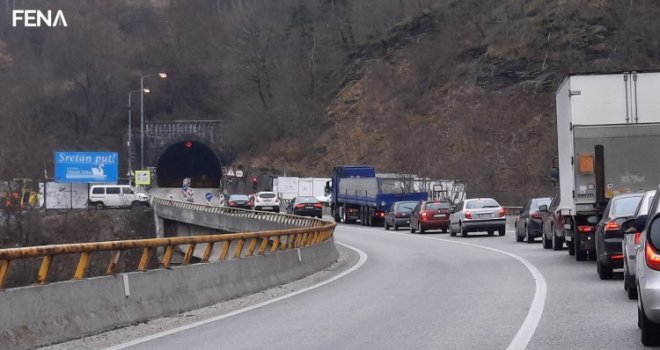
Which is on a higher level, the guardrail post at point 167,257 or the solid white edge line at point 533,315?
the guardrail post at point 167,257

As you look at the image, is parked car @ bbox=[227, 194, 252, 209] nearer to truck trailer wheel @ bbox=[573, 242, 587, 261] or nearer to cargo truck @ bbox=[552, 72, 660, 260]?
truck trailer wheel @ bbox=[573, 242, 587, 261]

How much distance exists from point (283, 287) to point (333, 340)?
829cm

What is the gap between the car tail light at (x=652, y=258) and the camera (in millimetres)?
9852

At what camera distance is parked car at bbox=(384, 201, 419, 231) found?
52.1 metres

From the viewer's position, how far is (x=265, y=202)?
71.3 metres

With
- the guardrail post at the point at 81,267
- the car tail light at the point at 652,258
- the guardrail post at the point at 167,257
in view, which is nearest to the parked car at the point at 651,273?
the car tail light at the point at 652,258

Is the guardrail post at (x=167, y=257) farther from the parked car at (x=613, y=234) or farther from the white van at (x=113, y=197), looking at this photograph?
the white van at (x=113, y=197)

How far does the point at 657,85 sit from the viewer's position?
76.5 feet

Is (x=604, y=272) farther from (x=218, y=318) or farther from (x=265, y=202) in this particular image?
(x=265, y=202)

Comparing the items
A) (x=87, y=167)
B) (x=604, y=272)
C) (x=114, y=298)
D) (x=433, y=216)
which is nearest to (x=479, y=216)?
(x=433, y=216)

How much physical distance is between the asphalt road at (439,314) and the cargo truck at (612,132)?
1.89 metres

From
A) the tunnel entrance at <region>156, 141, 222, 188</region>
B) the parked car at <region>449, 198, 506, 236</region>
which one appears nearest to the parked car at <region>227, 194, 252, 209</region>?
the tunnel entrance at <region>156, 141, 222, 188</region>

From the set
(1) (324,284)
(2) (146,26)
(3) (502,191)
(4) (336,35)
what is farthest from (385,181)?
(2) (146,26)

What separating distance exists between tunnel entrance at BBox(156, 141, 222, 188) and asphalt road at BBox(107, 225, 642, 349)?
176 feet
